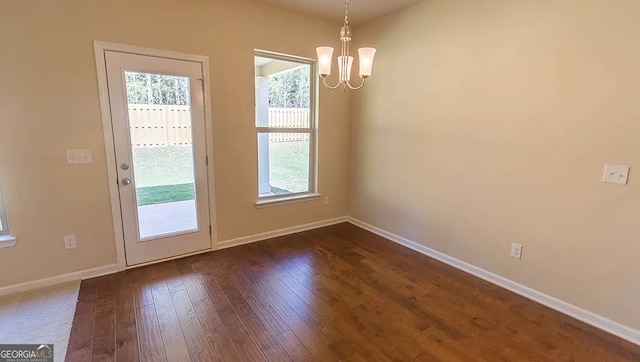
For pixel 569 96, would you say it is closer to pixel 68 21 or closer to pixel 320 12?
pixel 320 12

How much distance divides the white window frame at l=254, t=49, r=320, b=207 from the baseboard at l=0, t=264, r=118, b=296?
5.25 feet

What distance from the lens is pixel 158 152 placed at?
294 centimetres

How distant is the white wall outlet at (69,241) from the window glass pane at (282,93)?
2.10 meters

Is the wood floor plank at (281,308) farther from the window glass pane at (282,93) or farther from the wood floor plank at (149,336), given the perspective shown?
the window glass pane at (282,93)

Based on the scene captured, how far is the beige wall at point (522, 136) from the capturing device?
6.78ft

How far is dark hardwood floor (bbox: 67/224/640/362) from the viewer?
1922mm

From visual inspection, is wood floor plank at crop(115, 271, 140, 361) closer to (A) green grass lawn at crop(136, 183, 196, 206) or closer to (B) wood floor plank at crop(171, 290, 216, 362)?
(B) wood floor plank at crop(171, 290, 216, 362)

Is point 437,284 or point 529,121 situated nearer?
point 529,121

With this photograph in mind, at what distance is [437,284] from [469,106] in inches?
66.9

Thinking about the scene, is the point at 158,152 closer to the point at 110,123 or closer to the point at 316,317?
the point at 110,123

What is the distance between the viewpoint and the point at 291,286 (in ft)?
8.86

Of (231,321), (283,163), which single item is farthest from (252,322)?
(283,163)

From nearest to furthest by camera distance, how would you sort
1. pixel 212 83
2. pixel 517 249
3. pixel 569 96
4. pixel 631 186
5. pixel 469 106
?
pixel 631 186 < pixel 569 96 < pixel 517 249 < pixel 469 106 < pixel 212 83

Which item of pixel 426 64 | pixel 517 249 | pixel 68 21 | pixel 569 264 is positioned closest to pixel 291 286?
pixel 517 249
